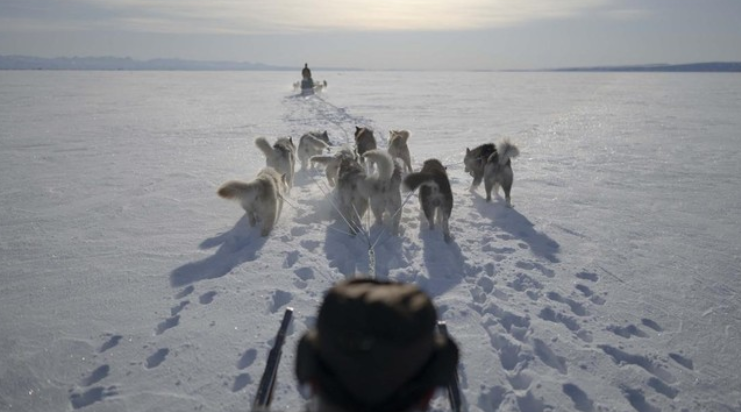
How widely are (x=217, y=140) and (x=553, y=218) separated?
9886mm

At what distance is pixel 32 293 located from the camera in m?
4.00

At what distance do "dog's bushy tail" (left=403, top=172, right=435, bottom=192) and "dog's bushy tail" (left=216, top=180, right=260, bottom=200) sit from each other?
1.96 m

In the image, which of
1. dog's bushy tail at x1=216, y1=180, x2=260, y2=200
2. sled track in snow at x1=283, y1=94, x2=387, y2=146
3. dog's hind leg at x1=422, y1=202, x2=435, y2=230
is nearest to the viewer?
dog's bushy tail at x1=216, y1=180, x2=260, y2=200

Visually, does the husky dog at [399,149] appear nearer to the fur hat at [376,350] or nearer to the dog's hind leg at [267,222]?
the dog's hind leg at [267,222]

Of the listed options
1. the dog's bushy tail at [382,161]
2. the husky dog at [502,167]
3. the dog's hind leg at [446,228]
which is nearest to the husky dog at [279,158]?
the dog's bushy tail at [382,161]

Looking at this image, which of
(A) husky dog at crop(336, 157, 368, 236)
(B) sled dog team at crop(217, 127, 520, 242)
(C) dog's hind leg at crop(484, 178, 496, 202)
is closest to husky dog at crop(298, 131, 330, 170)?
(B) sled dog team at crop(217, 127, 520, 242)

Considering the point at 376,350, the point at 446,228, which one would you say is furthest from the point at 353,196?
the point at 376,350

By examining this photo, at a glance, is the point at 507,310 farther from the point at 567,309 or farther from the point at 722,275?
the point at 722,275

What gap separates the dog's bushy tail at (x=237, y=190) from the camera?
5062 mm

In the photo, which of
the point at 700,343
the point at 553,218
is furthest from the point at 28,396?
the point at 553,218

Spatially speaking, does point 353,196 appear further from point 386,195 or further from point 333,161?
point 333,161

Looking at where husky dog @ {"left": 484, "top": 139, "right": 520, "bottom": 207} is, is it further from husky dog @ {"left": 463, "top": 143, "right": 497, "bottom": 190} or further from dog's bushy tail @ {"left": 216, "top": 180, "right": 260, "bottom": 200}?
dog's bushy tail @ {"left": 216, "top": 180, "right": 260, "bottom": 200}

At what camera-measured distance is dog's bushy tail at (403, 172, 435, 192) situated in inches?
210

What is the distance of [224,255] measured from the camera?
16.1 feet
